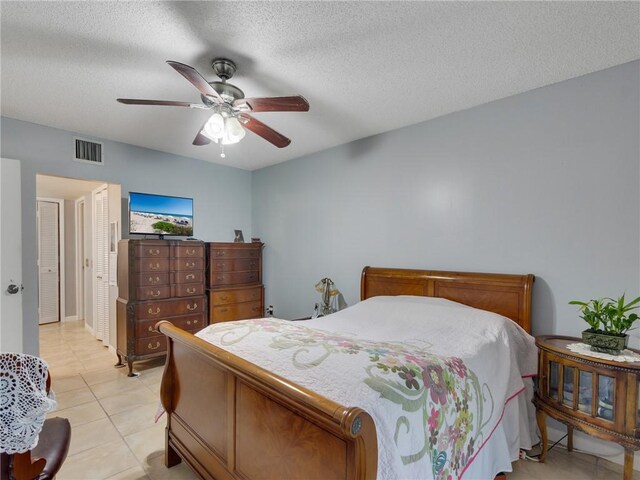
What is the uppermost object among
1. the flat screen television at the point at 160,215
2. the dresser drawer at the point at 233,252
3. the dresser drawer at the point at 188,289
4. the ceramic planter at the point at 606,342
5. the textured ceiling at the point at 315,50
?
the textured ceiling at the point at 315,50

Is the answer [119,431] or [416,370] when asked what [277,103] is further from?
[119,431]

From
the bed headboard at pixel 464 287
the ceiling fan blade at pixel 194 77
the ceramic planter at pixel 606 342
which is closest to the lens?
the ceiling fan blade at pixel 194 77

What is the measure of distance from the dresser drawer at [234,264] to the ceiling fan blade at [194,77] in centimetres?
256

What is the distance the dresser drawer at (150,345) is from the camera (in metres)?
3.45

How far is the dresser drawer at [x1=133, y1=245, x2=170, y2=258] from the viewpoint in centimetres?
347

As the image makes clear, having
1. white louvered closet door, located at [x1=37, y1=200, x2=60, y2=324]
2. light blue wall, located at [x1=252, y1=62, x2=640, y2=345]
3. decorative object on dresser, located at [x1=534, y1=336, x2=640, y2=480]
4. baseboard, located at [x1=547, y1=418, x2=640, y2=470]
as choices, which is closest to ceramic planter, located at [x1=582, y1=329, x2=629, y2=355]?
decorative object on dresser, located at [x1=534, y1=336, x2=640, y2=480]

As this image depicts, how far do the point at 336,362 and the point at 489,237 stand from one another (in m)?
1.91

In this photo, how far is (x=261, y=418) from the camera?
1.41 meters

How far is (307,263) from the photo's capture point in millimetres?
4250

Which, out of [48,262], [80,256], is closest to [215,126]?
[80,256]

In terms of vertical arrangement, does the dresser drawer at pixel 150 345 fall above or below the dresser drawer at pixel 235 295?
below

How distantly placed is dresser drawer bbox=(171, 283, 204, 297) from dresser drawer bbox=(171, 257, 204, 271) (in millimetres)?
200

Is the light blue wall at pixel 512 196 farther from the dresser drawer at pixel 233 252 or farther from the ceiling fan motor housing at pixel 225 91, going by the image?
the ceiling fan motor housing at pixel 225 91

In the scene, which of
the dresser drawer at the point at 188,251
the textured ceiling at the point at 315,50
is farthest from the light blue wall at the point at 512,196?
the dresser drawer at the point at 188,251
